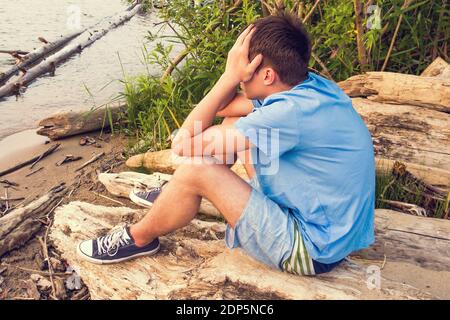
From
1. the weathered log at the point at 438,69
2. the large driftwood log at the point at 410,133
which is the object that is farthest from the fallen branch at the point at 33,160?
the weathered log at the point at 438,69

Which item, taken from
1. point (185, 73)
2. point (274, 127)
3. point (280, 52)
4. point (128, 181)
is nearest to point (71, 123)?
point (185, 73)

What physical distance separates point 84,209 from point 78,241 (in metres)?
0.34

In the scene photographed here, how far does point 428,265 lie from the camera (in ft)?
10.7

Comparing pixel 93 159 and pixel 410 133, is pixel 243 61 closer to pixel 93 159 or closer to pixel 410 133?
pixel 410 133

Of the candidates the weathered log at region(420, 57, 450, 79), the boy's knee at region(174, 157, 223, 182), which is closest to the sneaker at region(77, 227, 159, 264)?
the boy's knee at region(174, 157, 223, 182)

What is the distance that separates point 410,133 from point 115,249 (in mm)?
2361

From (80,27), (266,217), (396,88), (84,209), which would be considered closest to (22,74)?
(80,27)

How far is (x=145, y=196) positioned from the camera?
3.88 metres

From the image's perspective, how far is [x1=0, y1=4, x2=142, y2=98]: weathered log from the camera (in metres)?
7.02

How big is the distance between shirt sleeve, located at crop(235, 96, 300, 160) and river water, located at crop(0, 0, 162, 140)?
3.54 m

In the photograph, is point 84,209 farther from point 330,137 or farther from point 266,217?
point 330,137

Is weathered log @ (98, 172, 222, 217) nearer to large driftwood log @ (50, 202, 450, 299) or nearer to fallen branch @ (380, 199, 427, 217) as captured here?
large driftwood log @ (50, 202, 450, 299)

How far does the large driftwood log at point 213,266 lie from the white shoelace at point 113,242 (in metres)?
0.09

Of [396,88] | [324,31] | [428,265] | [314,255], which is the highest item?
[324,31]
